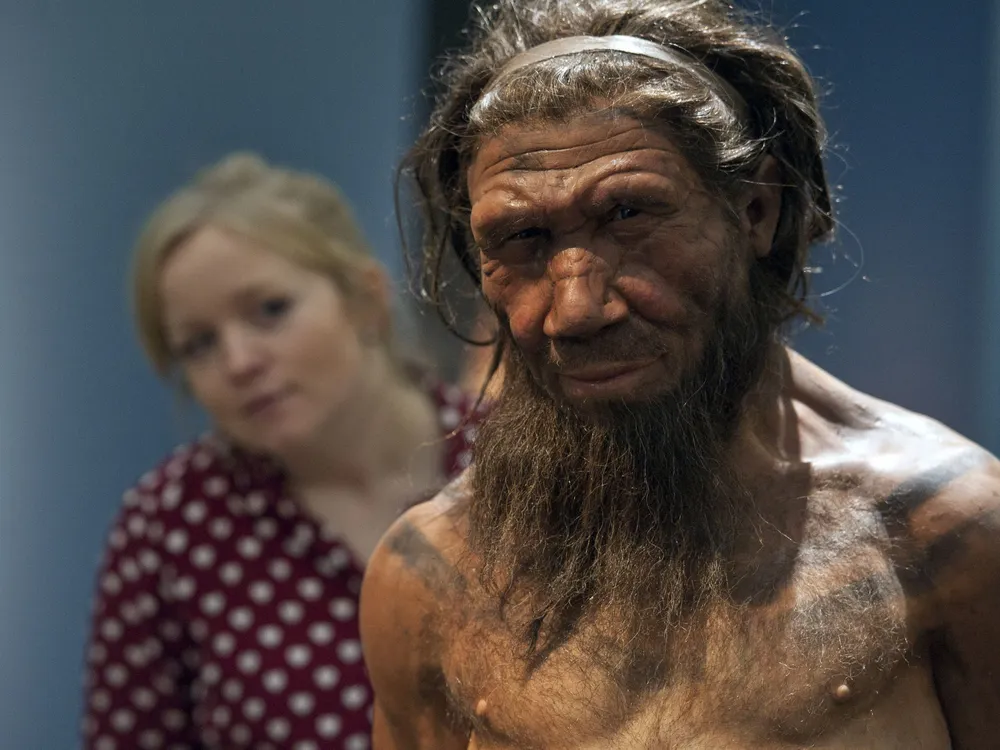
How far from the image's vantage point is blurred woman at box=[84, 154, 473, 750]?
1812mm

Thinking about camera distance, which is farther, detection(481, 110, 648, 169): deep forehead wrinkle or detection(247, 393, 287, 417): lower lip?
detection(247, 393, 287, 417): lower lip

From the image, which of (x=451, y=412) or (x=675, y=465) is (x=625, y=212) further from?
(x=451, y=412)

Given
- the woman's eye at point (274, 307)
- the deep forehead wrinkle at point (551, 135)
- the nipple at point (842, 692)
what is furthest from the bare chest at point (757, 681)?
the woman's eye at point (274, 307)

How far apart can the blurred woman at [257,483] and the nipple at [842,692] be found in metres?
0.83

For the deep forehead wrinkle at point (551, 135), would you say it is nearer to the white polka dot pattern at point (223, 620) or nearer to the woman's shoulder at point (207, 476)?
the white polka dot pattern at point (223, 620)

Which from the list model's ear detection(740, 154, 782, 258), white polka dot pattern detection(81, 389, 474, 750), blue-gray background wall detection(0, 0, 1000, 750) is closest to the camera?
model's ear detection(740, 154, 782, 258)

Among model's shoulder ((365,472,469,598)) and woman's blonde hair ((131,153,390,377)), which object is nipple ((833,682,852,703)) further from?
woman's blonde hair ((131,153,390,377))

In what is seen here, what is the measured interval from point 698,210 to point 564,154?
0.12 m

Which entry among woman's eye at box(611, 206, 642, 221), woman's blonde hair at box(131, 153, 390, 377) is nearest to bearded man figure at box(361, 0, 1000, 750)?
woman's eye at box(611, 206, 642, 221)

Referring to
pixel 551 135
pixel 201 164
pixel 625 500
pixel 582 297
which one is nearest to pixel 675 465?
pixel 625 500

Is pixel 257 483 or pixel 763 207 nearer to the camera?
pixel 763 207

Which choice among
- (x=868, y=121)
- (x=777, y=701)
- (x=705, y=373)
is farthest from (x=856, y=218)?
(x=777, y=701)

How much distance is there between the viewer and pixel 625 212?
1.09m

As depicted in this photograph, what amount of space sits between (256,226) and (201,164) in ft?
1.32
